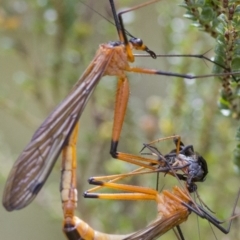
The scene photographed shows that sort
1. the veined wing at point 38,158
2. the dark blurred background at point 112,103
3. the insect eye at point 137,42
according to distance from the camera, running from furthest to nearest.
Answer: the dark blurred background at point 112,103 → the insect eye at point 137,42 → the veined wing at point 38,158

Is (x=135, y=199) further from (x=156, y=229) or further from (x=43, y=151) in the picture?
(x=43, y=151)

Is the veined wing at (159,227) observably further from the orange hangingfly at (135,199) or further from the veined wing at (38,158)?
the veined wing at (38,158)

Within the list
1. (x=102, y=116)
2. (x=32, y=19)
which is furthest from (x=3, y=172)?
(x=32, y=19)

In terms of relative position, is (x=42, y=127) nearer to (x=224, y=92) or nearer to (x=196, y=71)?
(x=224, y=92)

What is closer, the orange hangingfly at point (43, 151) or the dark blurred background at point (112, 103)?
the orange hangingfly at point (43, 151)

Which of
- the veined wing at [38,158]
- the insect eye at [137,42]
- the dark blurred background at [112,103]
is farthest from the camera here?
the dark blurred background at [112,103]

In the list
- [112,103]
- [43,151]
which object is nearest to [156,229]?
[43,151]

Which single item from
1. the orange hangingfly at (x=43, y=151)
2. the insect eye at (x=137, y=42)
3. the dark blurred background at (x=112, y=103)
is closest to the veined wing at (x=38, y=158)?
the orange hangingfly at (x=43, y=151)

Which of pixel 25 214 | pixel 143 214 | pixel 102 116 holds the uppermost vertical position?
pixel 102 116

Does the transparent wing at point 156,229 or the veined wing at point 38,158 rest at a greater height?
the veined wing at point 38,158

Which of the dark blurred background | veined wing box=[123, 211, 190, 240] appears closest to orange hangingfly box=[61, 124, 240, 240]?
veined wing box=[123, 211, 190, 240]

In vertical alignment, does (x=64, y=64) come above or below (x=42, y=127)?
below
